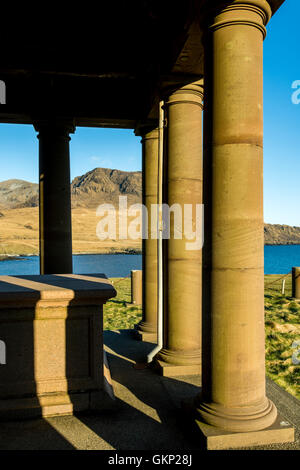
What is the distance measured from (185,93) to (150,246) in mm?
5945

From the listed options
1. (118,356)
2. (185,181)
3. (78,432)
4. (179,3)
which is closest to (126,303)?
(118,356)

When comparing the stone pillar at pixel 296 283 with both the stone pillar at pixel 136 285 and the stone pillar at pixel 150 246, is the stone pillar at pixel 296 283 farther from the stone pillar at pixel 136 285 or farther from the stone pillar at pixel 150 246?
the stone pillar at pixel 150 246

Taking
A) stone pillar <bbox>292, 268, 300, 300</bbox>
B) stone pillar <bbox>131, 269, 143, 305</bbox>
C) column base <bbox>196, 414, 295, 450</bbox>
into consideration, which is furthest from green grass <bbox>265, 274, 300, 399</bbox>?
stone pillar <bbox>131, 269, 143, 305</bbox>

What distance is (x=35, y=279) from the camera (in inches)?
356

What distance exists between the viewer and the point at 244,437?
5.55m

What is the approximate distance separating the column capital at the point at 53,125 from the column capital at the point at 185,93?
596cm

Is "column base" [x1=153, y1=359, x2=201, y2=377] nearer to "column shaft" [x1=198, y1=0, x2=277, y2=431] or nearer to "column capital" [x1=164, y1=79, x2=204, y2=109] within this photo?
"column shaft" [x1=198, y1=0, x2=277, y2=431]

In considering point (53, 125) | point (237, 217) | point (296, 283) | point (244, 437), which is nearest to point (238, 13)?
point (237, 217)

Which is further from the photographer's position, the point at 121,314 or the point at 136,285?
the point at 136,285

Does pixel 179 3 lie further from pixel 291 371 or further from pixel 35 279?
pixel 291 371

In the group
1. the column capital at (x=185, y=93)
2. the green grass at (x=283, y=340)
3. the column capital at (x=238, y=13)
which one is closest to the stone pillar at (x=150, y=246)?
the column capital at (x=185, y=93)

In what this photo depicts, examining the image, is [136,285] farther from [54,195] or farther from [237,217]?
[237,217]

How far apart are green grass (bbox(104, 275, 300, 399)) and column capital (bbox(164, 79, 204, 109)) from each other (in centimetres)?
825

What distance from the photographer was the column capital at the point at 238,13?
5637 mm
